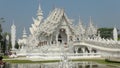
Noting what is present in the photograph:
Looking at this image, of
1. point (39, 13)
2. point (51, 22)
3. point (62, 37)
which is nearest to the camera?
point (51, 22)

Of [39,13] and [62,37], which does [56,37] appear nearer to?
[62,37]

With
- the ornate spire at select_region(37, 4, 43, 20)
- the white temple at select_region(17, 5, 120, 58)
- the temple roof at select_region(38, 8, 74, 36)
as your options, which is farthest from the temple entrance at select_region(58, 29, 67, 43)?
the ornate spire at select_region(37, 4, 43, 20)

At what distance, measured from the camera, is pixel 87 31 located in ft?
238

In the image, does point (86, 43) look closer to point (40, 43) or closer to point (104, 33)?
point (40, 43)

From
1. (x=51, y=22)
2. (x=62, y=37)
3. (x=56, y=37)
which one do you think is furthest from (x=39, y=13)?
(x=51, y=22)

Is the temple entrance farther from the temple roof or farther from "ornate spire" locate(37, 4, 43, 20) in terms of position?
"ornate spire" locate(37, 4, 43, 20)

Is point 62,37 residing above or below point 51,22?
below

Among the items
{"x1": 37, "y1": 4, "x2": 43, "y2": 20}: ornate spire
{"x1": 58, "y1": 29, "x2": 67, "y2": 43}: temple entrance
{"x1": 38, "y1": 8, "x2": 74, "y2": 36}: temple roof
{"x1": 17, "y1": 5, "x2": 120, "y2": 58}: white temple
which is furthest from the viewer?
{"x1": 37, "y1": 4, "x2": 43, "y2": 20}: ornate spire

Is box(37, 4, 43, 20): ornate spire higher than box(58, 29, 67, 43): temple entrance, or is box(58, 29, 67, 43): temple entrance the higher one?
box(37, 4, 43, 20): ornate spire

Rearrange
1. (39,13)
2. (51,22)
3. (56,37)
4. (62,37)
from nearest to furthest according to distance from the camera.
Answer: (51,22), (56,37), (62,37), (39,13)

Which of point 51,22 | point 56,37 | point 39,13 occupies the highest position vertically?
point 39,13

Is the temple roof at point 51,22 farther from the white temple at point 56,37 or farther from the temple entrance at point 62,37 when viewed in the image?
the temple entrance at point 62,37

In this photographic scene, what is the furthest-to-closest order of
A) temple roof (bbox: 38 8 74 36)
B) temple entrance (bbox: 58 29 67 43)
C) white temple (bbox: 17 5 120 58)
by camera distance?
temple entrance (bbox: 58 29 67 43), temple roof (bbox: 38 8 74 36), white temple (bbox: 17 5 120 58)

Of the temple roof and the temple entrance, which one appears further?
the temple entrance
